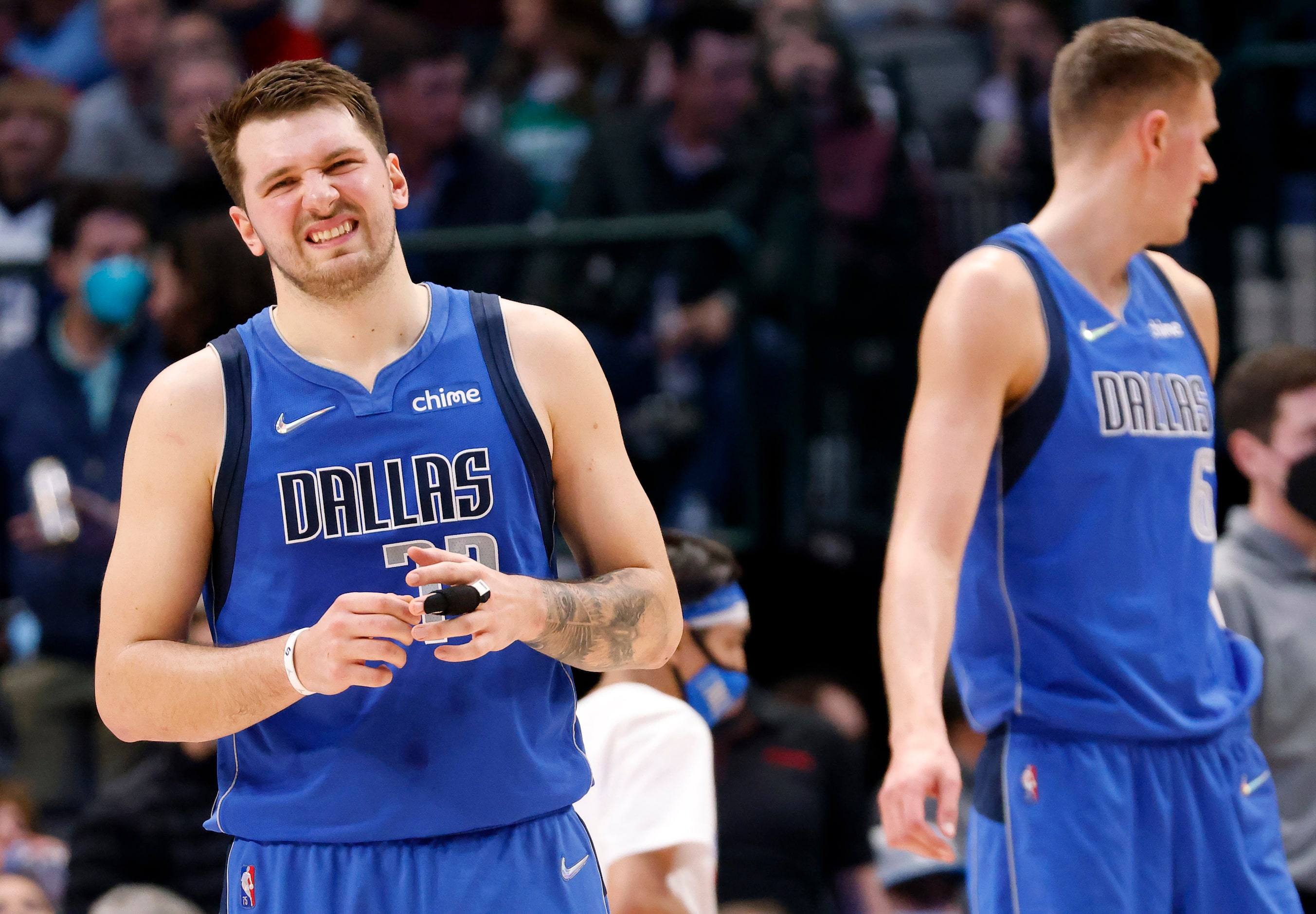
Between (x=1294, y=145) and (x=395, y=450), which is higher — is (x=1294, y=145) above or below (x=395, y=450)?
above

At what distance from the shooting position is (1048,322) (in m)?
3.30

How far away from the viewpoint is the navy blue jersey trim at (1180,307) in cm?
353

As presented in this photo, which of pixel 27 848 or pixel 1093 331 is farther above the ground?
pixel 1093 331

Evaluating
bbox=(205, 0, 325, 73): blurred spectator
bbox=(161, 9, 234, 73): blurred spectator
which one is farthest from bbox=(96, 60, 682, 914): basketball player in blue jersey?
bbox=(205, 0, 325, 73): blurred spectator

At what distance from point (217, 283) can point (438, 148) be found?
2.29m

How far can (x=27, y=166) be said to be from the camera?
767cm

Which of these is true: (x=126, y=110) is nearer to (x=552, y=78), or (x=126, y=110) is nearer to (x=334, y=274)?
(x=552, y=78)

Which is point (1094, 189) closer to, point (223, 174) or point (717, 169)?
point (223, 174)

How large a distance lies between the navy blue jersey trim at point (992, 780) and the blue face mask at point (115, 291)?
441 cm

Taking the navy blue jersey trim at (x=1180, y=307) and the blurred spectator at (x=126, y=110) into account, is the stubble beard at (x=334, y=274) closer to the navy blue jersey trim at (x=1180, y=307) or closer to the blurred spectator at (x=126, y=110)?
the navy blue jersey trim at (x=1180, y=307)

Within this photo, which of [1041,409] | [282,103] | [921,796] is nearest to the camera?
[282,103]

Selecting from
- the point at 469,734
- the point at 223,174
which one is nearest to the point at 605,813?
the point at 469,734

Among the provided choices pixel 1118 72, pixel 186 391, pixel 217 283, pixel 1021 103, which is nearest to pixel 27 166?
pixel 217 283

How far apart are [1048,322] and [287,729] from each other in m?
1.71
